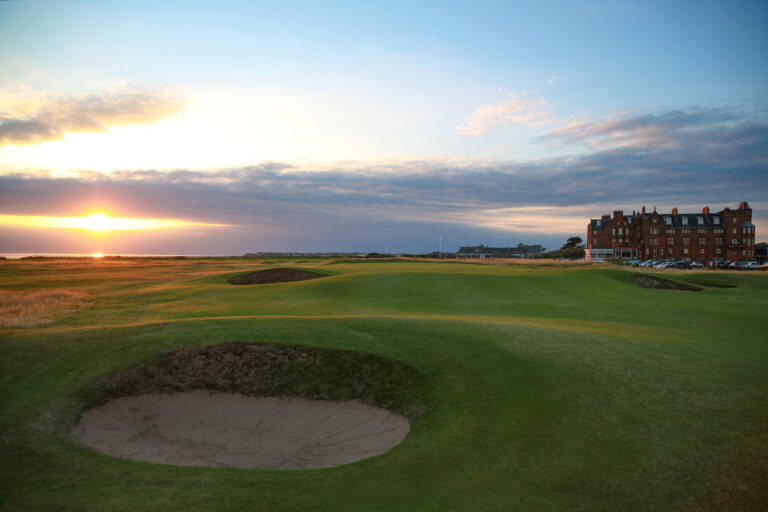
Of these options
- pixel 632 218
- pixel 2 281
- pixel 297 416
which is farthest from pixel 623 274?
pixel 632 218

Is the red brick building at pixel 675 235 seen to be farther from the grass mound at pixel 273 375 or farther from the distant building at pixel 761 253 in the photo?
the grass mound at pixel 273 375

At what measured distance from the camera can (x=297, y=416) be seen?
39.1 ft

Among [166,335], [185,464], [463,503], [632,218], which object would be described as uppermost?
[632,218]

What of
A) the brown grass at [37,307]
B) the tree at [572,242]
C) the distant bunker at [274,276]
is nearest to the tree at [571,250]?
the tree at [572,242]

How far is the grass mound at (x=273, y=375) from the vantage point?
39.9ft

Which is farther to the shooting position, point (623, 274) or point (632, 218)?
point (632, 218)

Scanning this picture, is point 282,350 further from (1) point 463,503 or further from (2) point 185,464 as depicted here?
(1) point 463,503

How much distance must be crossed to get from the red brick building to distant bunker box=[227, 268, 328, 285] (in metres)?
95.3

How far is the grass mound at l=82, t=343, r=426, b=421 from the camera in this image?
12.1 meters

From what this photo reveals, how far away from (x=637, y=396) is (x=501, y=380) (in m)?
3.09

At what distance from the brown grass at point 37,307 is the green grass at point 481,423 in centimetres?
163

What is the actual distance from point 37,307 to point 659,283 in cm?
4876

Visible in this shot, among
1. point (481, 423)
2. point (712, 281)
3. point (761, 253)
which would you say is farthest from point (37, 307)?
point (761, 253)

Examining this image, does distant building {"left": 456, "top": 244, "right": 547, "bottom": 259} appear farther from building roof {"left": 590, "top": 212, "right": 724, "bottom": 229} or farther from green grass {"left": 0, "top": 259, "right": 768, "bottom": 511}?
green grass {"left": 0, "top": 259, "right": 768, "bottom": 511}
